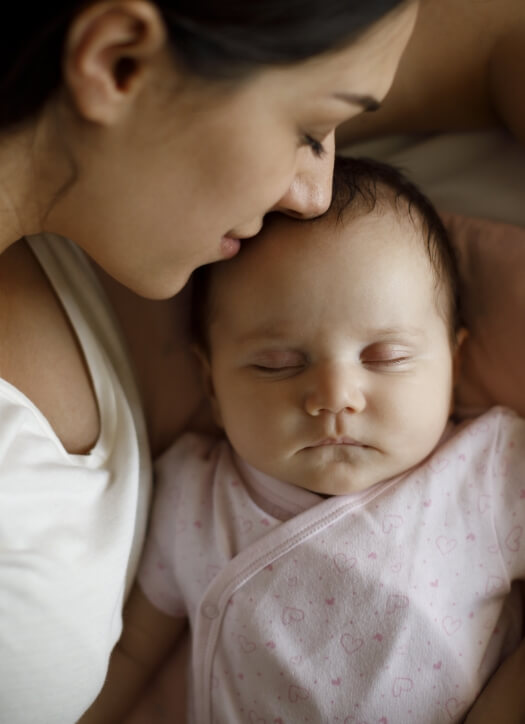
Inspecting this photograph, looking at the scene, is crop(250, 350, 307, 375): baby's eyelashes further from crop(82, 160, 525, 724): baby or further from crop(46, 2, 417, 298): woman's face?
crop(46, 2, 417, 298): woman's face

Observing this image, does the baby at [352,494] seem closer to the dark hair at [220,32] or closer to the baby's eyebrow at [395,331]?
the baby's eyebrow at [395,331]

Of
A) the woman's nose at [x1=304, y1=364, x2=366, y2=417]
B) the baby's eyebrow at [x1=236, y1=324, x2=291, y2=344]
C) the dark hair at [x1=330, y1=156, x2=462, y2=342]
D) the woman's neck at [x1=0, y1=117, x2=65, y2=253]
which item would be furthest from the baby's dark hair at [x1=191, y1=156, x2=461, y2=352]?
the woman's neck at [x1=0, y1=117, x2=65, y2=253]

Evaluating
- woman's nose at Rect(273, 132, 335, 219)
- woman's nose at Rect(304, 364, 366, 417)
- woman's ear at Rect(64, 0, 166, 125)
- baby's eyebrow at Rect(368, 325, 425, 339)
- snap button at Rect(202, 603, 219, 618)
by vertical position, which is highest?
woman's ear at Rect(64, 0, 166, 125)

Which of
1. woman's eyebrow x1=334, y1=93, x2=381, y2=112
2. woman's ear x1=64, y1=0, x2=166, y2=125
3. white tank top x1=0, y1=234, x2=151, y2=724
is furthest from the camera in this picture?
white tank top x1=0, y1=234, x2=151, y2=724

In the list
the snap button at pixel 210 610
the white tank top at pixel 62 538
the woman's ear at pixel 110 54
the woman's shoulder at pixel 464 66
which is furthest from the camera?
the woman's shoulder at pixel 464 66

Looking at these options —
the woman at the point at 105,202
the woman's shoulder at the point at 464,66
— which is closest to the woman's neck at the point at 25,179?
the woman at the point at 105,202

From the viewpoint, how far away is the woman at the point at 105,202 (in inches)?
28.0

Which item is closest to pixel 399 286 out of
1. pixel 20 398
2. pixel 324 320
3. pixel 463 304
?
pixel 324 320

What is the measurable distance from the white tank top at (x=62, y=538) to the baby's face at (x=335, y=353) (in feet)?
0.73

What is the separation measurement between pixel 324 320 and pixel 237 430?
240 mm

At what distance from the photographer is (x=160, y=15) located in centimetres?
69

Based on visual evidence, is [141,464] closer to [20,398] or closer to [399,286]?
[20,398]

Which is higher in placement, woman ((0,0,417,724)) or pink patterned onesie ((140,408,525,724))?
woman ((0,0,417,724))

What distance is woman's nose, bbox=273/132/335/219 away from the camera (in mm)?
954
